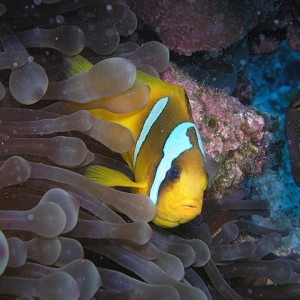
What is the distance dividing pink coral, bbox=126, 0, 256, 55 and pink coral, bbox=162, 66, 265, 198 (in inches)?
8.5

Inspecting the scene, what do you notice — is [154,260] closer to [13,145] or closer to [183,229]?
[183,229]

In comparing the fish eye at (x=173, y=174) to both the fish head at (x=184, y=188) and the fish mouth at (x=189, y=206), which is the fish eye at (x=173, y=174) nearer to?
the fish head at (x=184, y=188)

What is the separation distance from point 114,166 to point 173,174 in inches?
16.9

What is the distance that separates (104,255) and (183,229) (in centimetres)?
48

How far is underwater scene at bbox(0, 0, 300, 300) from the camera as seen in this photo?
1.45 m

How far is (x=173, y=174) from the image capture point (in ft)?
5.30

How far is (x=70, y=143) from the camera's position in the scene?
63.4 inches

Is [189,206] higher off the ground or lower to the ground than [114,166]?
higher

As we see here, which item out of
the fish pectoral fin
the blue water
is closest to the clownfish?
the fish pectoral fin

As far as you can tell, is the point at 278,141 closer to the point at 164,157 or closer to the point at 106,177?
the point at 164,157

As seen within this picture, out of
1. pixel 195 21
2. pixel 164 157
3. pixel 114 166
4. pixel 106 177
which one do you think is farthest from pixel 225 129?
pixel 106 177

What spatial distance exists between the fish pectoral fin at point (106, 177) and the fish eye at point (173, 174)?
15 cm

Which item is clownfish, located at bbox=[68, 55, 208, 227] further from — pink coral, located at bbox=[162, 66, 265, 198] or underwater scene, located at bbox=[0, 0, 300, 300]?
pink coral, located at bbox=[162, 66, 265, 198]

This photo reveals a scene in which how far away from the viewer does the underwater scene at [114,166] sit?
1.45m
